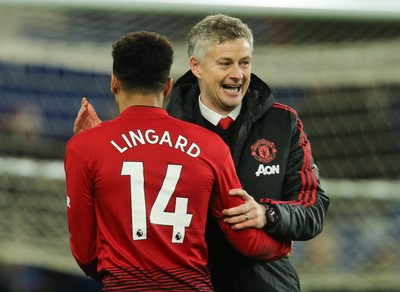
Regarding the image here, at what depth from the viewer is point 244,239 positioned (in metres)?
2.47

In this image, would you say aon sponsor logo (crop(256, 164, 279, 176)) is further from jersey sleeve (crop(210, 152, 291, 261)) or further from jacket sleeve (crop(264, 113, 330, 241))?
jersey sleeve (crop(210, 152, 291, 261))

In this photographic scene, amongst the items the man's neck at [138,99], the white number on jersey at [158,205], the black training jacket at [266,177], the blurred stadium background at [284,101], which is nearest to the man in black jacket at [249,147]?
the black training jacket at [266,177]

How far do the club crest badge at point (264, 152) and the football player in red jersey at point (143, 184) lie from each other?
12.7 inches

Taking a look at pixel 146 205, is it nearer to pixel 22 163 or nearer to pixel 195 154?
pixel 195 154

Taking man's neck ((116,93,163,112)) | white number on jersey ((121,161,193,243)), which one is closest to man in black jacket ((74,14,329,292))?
man's neck ((116,93,163,112))

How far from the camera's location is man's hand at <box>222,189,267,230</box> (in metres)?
2.42

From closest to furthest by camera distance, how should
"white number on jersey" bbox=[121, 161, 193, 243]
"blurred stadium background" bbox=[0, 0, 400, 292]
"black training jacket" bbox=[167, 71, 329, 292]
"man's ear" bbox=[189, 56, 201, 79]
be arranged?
1. "white number on jersey" bbox=[121, 161, 193, 243]
2. "black training jacket" bbox=[167, 71, 329, 292]
3. "man's ear" bbox=[189, 56, 201, 79]
4. "blurred stadium background" bbox=[0, 0, 400, 292]

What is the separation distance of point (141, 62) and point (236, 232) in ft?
1.79

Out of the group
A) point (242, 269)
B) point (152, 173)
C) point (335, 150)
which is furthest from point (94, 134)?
point (335, 150)

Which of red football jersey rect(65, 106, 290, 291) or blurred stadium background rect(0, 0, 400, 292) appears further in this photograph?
blurred stadium background rect(0, 0, 400, 292)

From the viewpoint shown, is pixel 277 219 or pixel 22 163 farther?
pixel 22 163

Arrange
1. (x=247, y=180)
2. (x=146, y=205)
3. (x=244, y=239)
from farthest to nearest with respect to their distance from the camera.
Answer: (x=247, y=180), (x=244, y=239), (x=146, y=205)

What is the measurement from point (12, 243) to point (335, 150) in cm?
186

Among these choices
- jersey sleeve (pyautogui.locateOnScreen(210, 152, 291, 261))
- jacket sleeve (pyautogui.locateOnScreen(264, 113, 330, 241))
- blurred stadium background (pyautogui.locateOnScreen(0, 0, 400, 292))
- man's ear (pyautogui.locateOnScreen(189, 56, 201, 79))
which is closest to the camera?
jersey sleeve (pyautogui.locateOnScreen(210, 152, 291, 261))
